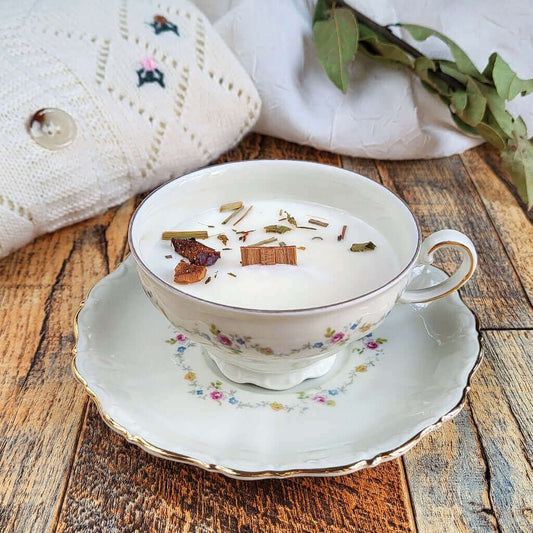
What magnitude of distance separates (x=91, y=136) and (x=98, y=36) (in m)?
0.18

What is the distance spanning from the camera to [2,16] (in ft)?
3.71

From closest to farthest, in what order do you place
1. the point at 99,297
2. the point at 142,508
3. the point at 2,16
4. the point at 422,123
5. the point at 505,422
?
the point at 142,508
the point at 505,422
the point at 99,297
the point at 2,16
the point at 422,123

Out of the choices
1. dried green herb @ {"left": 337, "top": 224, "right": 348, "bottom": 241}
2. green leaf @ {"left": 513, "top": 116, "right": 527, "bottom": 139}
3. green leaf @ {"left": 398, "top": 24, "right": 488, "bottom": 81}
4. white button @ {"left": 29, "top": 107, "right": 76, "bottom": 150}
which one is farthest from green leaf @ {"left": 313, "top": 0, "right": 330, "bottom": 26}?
dried green herb @ {"left": 337, "top": 224, "right": 348, "bottom": 241}

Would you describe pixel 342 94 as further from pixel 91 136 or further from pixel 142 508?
pixel 142 508

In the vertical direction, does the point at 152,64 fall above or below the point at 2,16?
below

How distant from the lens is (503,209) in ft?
4.16

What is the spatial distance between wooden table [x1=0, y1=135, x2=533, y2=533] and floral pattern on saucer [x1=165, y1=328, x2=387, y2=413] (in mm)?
80

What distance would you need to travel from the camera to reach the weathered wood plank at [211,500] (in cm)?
69

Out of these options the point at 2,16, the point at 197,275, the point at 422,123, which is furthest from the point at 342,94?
the point at 197,275

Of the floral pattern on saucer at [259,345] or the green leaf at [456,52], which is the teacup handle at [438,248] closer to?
the floral pattern on saucer at [259,345]

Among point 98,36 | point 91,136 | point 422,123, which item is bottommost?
point 422,123

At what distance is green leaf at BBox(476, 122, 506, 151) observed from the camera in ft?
4.25

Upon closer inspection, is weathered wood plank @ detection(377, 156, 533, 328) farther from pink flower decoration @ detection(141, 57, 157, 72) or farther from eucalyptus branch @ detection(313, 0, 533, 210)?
pink flower decoration @ detection(141, 57, 157, 72)

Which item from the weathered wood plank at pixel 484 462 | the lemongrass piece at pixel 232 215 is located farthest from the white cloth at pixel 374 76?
the weathered wood plank at pixel 484 462
